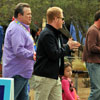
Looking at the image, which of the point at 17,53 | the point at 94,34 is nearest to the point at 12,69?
the point at 17,53

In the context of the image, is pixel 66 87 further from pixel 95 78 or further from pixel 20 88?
pixel 20 88

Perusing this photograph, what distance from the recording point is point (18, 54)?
15.7 feet

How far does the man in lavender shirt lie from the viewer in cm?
477

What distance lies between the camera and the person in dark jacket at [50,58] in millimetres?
4711

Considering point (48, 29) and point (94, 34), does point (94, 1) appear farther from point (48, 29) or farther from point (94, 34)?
point (48, 29)

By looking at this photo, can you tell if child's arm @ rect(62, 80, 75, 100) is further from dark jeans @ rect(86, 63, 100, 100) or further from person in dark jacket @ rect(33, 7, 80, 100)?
person in dark jacket @ rect(33, 7, 80, 100)

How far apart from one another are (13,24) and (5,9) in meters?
7.44

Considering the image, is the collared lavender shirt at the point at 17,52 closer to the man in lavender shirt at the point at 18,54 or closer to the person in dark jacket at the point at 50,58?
the man in lavender shirt at the point at 18,54

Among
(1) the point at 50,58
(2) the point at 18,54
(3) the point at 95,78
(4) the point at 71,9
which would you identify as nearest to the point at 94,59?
(3) the point at 95,78

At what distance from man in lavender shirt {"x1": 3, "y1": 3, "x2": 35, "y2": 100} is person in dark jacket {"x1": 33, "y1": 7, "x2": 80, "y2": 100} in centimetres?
14

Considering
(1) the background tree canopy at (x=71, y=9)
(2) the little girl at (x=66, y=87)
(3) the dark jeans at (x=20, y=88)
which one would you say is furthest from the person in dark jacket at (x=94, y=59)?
(1) the background tree canopy at (x=71, y=9)

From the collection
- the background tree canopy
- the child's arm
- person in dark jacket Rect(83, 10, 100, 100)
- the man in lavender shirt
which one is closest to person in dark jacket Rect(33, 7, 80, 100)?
the man in lavender shirt

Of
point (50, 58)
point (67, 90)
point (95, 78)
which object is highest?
point (50, 58)

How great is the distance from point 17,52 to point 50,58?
426 mm
